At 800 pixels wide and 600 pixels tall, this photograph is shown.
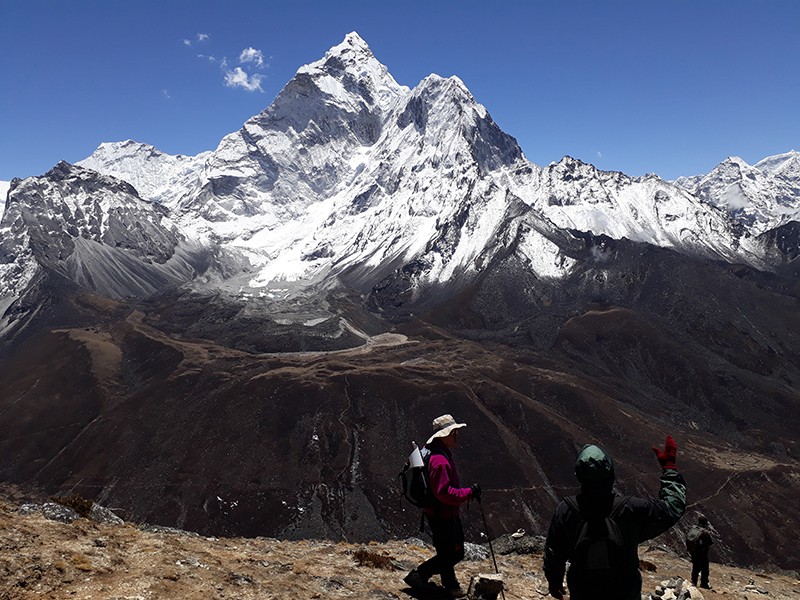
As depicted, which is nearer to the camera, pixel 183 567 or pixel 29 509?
pixel 183 567

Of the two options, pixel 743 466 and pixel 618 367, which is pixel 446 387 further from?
pixel 618 367

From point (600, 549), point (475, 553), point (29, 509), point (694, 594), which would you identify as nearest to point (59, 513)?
point (29, 509)

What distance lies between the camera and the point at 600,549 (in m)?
5.33

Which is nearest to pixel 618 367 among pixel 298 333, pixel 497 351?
pixel 497 351

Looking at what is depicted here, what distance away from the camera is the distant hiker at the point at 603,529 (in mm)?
5344

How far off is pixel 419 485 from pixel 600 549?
388cm

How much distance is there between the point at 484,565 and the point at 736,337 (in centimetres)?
15532

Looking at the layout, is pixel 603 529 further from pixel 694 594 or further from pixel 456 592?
pixel 694 594

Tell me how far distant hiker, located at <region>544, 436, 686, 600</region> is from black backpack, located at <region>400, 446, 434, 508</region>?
10.9 feet

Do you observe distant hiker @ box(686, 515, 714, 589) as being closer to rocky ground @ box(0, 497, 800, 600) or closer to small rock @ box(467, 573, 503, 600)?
rocky ground @ box(0, 497, 800, 600)

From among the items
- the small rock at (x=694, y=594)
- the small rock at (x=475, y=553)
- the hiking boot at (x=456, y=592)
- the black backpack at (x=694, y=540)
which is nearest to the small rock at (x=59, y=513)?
the hiking boot at (x=456, y=592)

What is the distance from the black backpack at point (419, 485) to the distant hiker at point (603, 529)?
3.31 meters

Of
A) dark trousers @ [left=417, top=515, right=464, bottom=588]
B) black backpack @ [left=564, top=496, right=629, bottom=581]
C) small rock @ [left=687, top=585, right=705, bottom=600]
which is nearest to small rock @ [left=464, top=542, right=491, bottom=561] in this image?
small rock @ [left=687, top=585, right=705, bottom=600]

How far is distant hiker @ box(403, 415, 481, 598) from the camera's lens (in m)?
8.61
